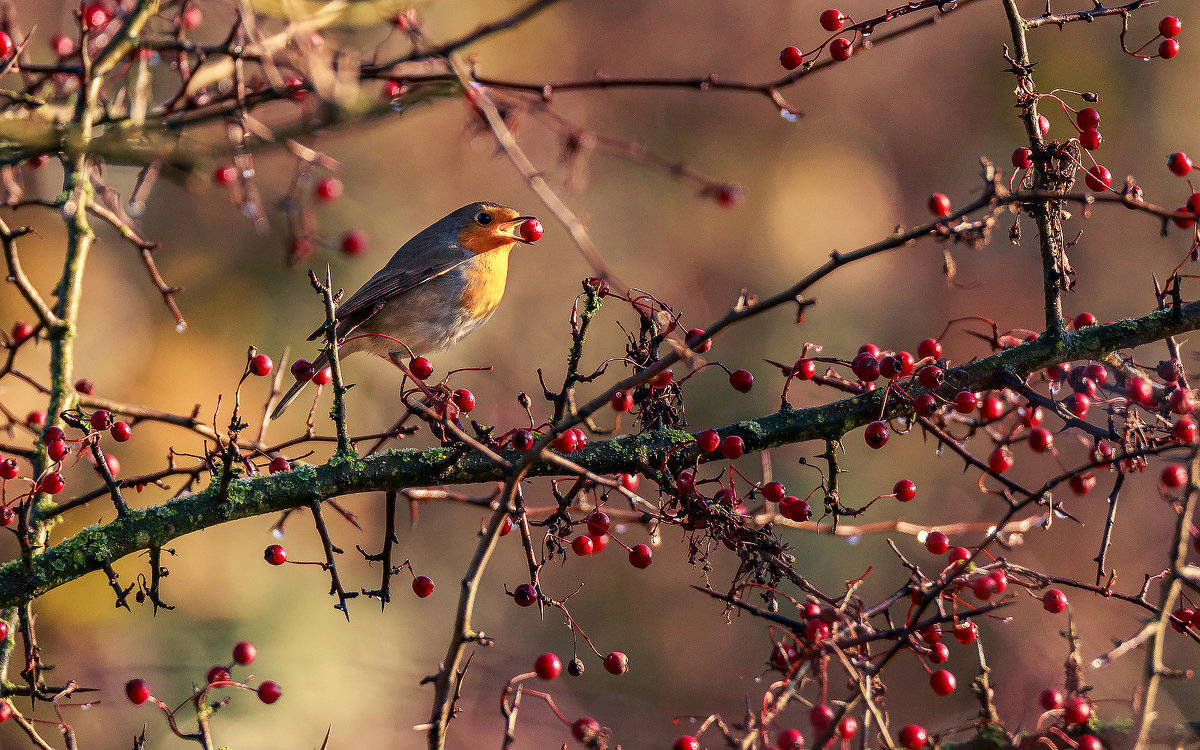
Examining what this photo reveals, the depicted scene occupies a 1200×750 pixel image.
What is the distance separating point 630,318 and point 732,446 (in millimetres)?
5880

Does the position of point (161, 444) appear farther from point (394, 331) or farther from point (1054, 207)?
point (1054, 207)

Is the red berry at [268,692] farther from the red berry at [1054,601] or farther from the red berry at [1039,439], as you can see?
the red berry at [1039,439]

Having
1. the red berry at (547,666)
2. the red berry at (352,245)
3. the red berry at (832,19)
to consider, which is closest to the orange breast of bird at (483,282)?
the red berry at (352,245)

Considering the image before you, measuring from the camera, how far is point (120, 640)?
5457 millimetres

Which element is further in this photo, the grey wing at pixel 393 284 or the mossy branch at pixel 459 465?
the grey wing at pixel 393 284

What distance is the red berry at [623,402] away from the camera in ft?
8.06

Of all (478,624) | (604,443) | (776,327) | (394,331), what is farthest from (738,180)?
(604,443)

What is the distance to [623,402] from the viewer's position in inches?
97.9

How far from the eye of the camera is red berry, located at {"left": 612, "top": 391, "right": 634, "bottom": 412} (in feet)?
8.06

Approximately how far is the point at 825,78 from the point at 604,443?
843 centimetres

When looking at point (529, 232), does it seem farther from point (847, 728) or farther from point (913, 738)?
point (913, 738)

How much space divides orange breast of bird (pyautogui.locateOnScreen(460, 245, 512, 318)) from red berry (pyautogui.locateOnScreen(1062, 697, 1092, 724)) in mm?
2920

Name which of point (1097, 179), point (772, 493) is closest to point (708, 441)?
point (772, 493)

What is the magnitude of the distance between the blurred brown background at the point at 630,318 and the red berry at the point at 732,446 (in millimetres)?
3413
